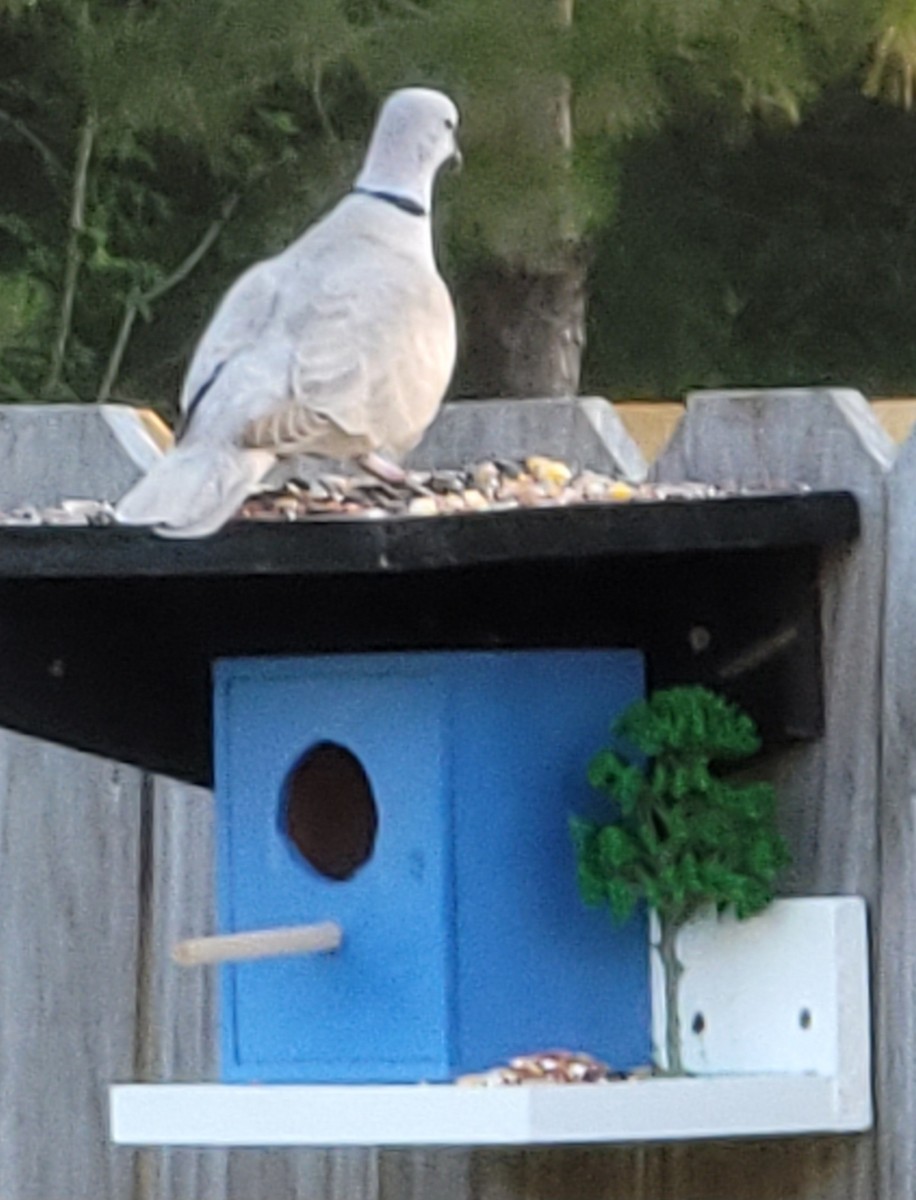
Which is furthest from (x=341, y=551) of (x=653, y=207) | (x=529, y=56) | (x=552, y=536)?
(x=653, y=207)

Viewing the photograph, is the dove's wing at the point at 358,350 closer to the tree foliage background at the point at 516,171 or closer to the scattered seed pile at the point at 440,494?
the scattered seed pile at the point at 440,494

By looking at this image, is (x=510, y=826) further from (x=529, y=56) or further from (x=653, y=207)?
(x=653, y=207)

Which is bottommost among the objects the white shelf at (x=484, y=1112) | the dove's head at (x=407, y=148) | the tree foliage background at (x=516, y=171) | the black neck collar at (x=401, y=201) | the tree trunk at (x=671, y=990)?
the white shelf at (x=484, y=1112)

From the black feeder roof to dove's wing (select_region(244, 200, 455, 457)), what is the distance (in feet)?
0.41

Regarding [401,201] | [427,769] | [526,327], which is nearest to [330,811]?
[427,769]

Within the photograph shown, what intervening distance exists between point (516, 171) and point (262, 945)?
168 centimetres

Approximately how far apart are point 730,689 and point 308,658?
374 mm

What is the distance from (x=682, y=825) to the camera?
268 cm

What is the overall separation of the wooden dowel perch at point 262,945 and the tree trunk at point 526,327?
188 centimetres

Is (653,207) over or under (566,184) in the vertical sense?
over

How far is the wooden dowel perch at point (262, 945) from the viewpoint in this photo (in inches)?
105

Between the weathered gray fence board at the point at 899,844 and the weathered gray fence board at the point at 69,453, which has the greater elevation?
the weathered gray fence board at the point at 69,453

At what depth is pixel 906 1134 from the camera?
2713mm

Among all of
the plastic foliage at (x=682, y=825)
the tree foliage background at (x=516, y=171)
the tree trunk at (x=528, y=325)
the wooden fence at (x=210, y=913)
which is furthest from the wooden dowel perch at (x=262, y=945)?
the tree trunk at (x=528, y=325)
